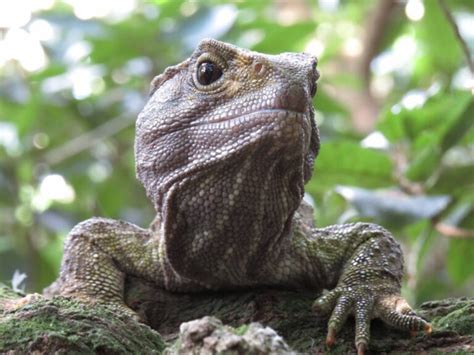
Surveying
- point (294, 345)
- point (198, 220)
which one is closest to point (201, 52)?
point (198, 220)

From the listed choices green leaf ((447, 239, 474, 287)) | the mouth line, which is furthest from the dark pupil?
green leaf ((447, 239, 474, 287))

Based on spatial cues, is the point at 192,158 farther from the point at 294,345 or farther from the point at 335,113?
the point at 335,113

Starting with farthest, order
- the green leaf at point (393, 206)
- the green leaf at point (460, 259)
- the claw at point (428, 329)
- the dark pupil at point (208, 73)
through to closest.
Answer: the green leaf at point (460, 259)
the green leaf at point (393, 206)
the dark pupil at point (208, 73)
the claw at point (428, 329)

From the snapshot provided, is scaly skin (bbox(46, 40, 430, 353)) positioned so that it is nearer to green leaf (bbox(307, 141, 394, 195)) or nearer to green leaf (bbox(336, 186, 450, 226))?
green leaf (bbox(336, 186, 450, 226))

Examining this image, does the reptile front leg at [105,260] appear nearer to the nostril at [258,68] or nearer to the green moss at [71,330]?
the green moss at [71,330]

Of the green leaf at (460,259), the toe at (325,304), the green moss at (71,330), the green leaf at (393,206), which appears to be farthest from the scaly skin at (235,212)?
the green leaf at (460,259)

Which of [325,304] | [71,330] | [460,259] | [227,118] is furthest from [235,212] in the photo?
[460,259]

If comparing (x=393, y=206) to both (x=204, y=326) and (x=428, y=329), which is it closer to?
(x=428, y=329)
